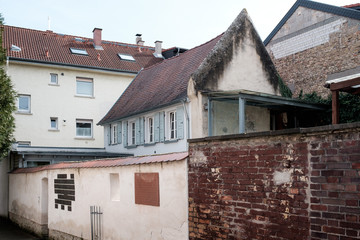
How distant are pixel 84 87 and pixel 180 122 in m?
12.7

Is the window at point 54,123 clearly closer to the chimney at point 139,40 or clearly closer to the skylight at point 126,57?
the skylight at point 126,57

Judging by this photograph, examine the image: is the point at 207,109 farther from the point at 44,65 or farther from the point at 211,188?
the point at 44,65

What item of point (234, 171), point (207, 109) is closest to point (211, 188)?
point (234, 171)

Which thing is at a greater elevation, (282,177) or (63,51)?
(63,51)

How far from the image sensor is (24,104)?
92.2 ft

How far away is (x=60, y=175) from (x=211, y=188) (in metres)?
8.67

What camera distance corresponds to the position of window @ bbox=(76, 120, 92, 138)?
29.6 meters

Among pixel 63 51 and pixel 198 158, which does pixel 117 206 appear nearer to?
pixel 198 158

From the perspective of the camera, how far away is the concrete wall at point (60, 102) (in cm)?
2786

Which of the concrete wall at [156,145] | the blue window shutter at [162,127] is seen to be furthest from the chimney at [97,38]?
the blue window shutter at [162,127]

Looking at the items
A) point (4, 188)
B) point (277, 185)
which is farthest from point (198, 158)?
point (4, 188)

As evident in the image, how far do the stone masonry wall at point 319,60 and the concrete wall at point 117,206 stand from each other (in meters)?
13.3

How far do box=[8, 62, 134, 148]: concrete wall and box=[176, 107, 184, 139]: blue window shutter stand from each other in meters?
11.9

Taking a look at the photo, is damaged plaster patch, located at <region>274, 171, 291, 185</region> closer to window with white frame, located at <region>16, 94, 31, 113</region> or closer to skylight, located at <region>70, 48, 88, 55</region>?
window with white frame, located at <region>16, 94, 31, 113</region>
